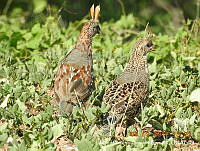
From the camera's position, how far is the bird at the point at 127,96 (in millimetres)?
6605

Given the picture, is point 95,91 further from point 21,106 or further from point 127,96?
point 21,106

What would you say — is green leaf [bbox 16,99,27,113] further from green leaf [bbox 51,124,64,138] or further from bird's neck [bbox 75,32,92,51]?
bird's neck [bbox 75,32,92,51]

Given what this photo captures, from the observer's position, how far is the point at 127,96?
6723 millimetres

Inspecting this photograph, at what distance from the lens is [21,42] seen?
10320 millimetres

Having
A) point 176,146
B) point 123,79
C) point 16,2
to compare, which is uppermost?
point 16,2

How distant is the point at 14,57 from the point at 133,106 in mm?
3572

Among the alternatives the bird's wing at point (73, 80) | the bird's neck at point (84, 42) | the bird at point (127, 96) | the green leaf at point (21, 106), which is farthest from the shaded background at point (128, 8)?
the green leaf at point (21, 106)

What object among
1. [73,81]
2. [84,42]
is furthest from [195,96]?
[84,42]

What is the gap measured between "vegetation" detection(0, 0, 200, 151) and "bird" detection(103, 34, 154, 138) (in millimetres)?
136

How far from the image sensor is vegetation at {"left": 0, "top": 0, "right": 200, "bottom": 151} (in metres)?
5.98

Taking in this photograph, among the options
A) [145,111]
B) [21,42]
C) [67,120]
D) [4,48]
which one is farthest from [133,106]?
[21,42]

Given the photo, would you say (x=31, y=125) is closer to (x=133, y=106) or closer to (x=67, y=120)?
(x=67, y=120)

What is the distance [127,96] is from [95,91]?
3.24 ft

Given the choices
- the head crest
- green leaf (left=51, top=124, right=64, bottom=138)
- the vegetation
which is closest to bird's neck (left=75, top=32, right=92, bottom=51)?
the head crest
